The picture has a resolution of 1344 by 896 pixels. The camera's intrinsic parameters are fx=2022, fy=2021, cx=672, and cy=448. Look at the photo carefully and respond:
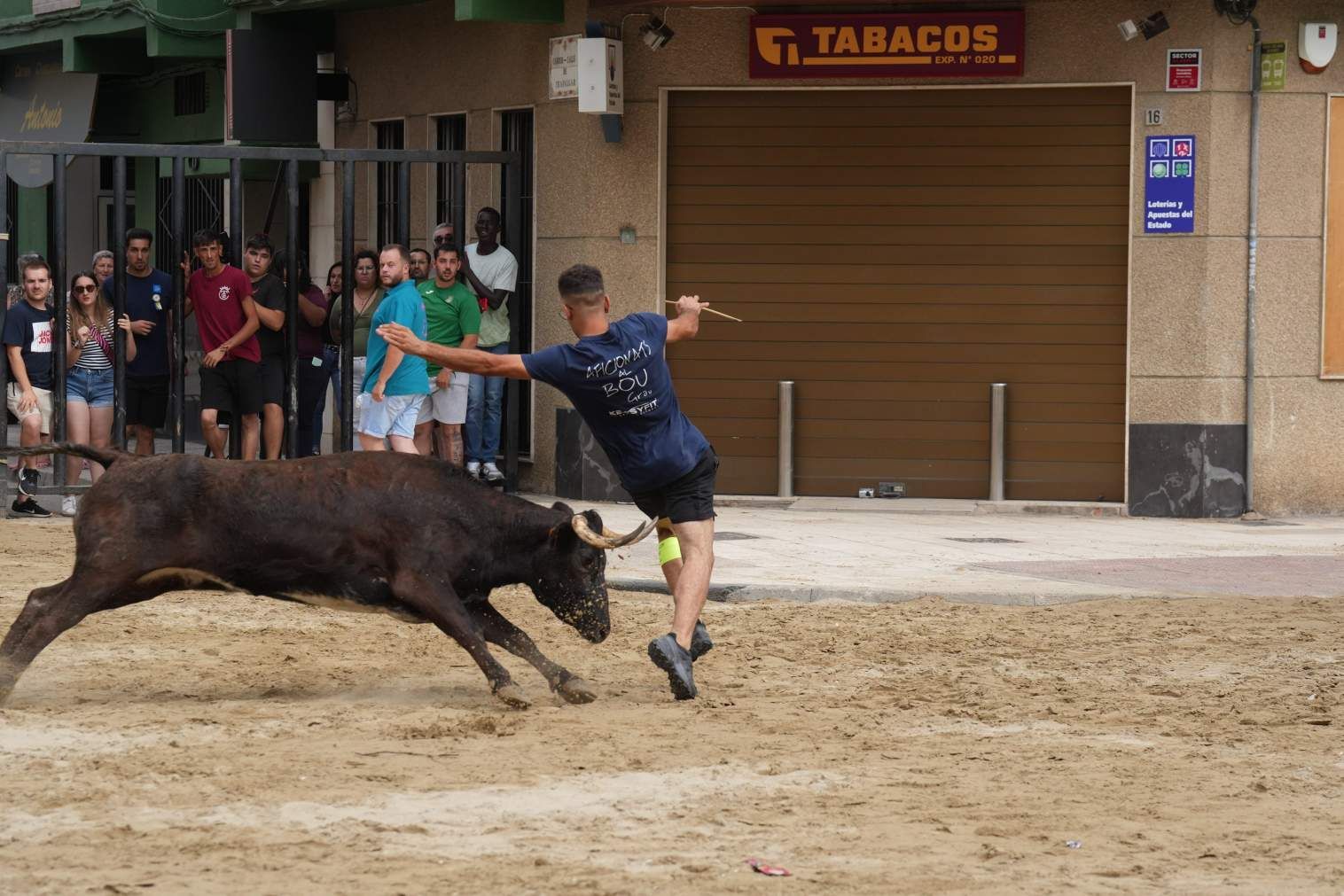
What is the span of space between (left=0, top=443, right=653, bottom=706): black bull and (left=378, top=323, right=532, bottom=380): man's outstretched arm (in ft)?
1.55

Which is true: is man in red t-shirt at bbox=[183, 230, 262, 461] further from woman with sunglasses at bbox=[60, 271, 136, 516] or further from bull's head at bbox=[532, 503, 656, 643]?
bull's head at bbox=[532, 503, 656, 643]

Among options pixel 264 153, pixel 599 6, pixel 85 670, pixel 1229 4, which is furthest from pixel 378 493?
pixel 1229 4

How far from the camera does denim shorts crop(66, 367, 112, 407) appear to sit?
14.7m

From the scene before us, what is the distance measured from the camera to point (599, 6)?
15.6 metres

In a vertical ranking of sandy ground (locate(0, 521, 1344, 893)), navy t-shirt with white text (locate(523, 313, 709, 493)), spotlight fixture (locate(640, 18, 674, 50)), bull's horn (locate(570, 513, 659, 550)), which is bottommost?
sandy ground (locate(0, 521, 1344, 893))

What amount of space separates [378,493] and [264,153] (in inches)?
281

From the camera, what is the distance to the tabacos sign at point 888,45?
600 inches

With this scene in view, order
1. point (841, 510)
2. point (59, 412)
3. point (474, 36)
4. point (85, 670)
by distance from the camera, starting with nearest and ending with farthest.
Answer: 1. point (85, 670)
2. point (59, 412)
3. point (841, 510)
4. point (474, 36)

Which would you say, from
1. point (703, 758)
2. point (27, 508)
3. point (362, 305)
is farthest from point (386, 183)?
point (703, 758)

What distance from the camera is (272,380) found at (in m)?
15.0

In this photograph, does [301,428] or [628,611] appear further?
[301,428]

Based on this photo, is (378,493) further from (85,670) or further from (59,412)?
(59,412)

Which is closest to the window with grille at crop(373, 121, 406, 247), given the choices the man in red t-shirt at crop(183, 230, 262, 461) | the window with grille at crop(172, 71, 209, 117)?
the man in red t-shirt at crop(183, 230, 262, 461)

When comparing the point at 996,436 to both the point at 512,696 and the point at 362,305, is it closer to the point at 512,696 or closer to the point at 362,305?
the point at 362,305
